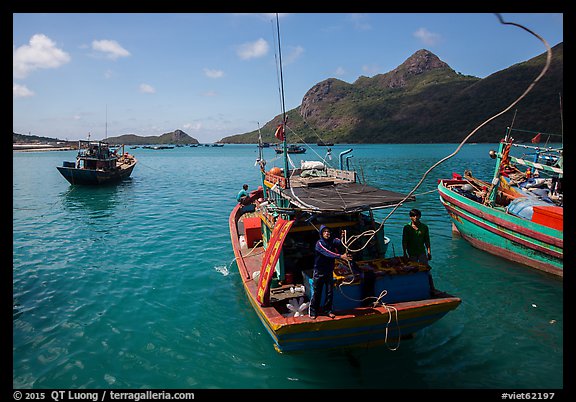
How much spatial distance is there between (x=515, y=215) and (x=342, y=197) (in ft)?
28.6

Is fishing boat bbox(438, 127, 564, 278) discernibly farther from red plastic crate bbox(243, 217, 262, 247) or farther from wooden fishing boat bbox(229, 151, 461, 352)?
red plastic crate bbox(243, 217, 262, 247)

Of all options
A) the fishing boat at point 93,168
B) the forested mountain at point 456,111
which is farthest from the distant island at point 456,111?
the fishing boat at point 93,168

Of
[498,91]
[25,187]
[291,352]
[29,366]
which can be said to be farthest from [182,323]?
[498,91]

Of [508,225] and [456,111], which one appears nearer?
[508,225]

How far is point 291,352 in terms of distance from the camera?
661cm

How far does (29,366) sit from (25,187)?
38.6 metres

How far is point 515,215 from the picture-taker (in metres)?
12.6

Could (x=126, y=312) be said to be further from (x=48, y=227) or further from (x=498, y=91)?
(x=498, y=91)

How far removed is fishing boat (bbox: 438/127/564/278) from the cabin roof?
23.3 feet

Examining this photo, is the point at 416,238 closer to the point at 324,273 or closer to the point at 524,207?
the point at 324,273

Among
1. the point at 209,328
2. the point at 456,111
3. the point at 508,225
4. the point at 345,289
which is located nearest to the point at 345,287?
the point at 345,289

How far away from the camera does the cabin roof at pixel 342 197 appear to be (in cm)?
685

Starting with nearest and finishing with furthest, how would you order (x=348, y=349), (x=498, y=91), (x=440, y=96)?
(x=348, y=349)
(x=498, y=91)
(x=440, y=96)

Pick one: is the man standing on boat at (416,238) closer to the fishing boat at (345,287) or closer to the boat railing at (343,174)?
the fishing boat at (345,287)
